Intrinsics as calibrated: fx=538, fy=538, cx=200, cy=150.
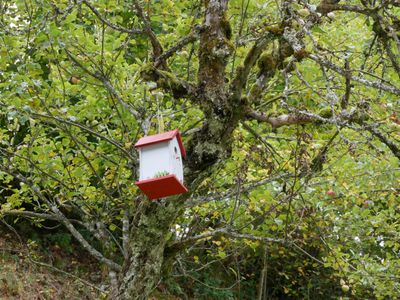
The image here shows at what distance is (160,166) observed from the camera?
285cm

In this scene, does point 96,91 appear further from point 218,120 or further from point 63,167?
point 218,120

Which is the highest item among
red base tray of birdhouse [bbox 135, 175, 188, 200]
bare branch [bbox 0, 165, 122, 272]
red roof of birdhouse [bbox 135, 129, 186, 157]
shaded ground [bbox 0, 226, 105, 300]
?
red roof of birdhouse [bbox 135, 129, 186, 157]

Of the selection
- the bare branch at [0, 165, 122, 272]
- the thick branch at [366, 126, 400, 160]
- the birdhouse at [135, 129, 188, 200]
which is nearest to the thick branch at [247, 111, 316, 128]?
the thick branch at [366, 126, 400, 160]

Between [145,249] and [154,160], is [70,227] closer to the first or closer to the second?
[145,249]

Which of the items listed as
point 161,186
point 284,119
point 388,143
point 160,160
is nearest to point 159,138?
point 160,160

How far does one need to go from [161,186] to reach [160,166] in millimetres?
106

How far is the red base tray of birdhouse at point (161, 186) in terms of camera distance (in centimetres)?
276

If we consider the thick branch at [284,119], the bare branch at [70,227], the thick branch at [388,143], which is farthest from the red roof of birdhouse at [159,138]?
the bare branch at [70,227]

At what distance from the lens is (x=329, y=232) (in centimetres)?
675

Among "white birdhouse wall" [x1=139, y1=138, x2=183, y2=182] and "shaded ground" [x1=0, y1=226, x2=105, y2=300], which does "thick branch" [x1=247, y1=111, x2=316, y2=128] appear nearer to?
"white birdhouse wall" [x1=139, y1=138, x2=183, y2=182]

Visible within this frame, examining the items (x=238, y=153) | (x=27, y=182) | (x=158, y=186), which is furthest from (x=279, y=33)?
(x=27, y=182)

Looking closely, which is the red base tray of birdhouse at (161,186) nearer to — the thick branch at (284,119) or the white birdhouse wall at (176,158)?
the white birdhouse wall at (176,158)

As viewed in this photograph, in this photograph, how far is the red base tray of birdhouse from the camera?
276cm

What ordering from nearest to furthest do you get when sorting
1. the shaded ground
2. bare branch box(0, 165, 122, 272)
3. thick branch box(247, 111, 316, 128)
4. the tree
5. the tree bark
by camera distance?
the tree → thick branch box(247, 111, 316, 128) → the tree bark → bare branch box(0, 165, 122, 272) → the shaded ground
